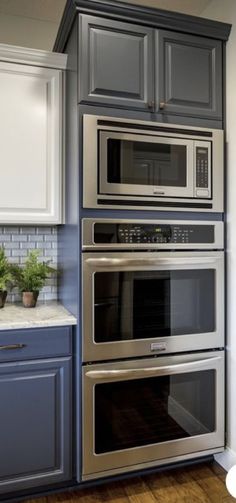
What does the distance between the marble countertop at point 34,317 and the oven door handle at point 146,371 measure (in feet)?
0.90

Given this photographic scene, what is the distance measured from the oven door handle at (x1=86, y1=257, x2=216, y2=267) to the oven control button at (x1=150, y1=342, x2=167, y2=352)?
41cm

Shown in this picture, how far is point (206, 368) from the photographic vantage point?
2.01 m

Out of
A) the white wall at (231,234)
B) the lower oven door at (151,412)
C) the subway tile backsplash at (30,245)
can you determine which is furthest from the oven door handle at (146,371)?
the subway tile backsplash at (30,245)

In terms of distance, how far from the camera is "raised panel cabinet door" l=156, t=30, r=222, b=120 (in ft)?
6.31

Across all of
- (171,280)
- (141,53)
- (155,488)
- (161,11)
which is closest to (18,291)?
(171,280)

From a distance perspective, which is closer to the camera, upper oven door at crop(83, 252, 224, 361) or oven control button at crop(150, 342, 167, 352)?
upper oven door at crop(83, 252, 224, 361)

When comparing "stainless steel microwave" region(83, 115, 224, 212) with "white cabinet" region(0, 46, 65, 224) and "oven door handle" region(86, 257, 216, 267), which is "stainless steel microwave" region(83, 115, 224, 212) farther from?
"white cabinet" region(0, 46, 65, 224)

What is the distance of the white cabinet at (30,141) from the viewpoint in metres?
2.04

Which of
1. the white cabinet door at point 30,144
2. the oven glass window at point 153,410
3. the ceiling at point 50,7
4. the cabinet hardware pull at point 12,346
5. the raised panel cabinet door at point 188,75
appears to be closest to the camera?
the cabinet hardware pull at point 12,346

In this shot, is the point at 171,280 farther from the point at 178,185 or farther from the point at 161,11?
the point at 161,11

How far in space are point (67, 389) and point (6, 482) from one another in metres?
0.50

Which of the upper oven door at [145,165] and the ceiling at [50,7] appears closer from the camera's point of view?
the upper oven door at [145,165]

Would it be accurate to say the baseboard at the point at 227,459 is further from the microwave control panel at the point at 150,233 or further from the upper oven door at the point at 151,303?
the microwave control panel at the point at 150,233

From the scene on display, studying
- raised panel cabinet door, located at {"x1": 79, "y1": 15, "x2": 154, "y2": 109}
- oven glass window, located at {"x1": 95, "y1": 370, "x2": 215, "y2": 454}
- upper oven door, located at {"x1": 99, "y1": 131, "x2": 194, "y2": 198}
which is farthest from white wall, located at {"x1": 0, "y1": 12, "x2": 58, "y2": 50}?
oven glass window, located at {"x1": 95, "y1": 370, "x2": 215, "y2": 454}
